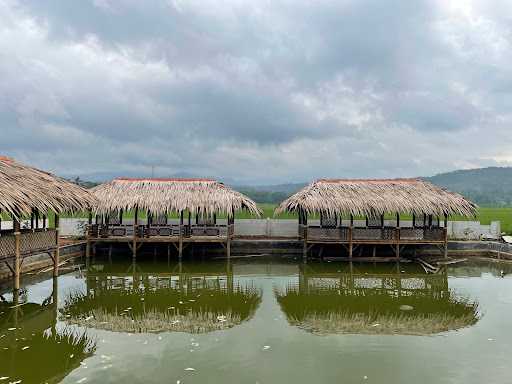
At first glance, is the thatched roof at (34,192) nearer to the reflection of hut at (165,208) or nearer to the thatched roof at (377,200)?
the reflection of hut at (165,208)

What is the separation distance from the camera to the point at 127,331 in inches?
378

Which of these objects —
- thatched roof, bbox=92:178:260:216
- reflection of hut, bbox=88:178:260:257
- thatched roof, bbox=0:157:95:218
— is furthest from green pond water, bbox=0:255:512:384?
thatched roof, bbox=92:178:260:216

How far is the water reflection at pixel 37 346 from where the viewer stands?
7.49m

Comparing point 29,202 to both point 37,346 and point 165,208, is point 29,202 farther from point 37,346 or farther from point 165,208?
point 165,208

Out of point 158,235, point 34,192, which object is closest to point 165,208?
point 158,235

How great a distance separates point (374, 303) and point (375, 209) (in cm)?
787

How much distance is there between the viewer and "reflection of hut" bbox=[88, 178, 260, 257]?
779 inches

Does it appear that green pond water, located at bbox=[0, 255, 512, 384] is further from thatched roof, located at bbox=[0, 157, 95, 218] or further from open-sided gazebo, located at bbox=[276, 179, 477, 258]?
open-sided gazebo, located at bbox=[276, 179, 477, 258]

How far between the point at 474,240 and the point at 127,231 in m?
17.9

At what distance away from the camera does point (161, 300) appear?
41.5 ft

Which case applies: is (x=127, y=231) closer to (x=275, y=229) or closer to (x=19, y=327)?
(x=275, y=229)

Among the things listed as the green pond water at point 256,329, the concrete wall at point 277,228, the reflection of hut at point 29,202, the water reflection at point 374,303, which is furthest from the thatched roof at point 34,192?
the concrete wall at point 277,228

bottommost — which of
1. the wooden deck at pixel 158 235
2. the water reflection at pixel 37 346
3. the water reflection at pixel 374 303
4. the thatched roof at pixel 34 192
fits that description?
the water reflection at pixel 37 346

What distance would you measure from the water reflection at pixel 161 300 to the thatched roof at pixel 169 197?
2.98m
